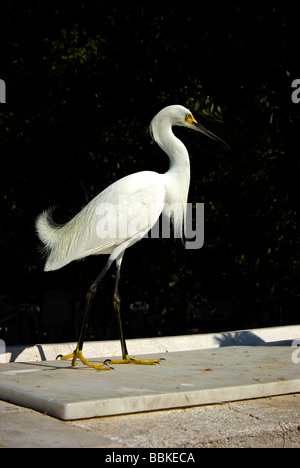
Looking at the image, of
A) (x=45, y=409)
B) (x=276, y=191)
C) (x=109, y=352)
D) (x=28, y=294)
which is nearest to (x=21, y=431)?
(x=45, y=409)

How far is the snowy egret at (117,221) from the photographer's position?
18.5 ft

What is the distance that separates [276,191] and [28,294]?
3.96 m

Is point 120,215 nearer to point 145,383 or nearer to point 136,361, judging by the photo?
point 136,361

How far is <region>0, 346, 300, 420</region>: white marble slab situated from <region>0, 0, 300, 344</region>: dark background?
6.53ft

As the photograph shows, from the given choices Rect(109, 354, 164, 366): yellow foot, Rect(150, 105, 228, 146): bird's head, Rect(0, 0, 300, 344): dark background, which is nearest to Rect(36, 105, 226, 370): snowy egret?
Rect(109, 354, 164, 366): yellow foot

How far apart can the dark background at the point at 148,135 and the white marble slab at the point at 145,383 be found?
1.99 meters

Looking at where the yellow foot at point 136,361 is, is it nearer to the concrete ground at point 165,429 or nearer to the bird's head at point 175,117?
the concrete ground at point 165,429

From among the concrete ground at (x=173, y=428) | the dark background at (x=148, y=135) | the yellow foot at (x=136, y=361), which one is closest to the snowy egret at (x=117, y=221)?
the yellow foot at (x=136, y=361)

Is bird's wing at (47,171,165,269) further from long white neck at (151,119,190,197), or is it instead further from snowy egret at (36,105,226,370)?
long white neck at (151,119,190,197)

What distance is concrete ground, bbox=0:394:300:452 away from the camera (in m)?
3.16

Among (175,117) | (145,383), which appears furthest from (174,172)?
(145,383)

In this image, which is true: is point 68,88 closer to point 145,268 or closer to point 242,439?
point 145,268

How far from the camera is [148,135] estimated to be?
311 inches

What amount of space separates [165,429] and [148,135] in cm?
498
